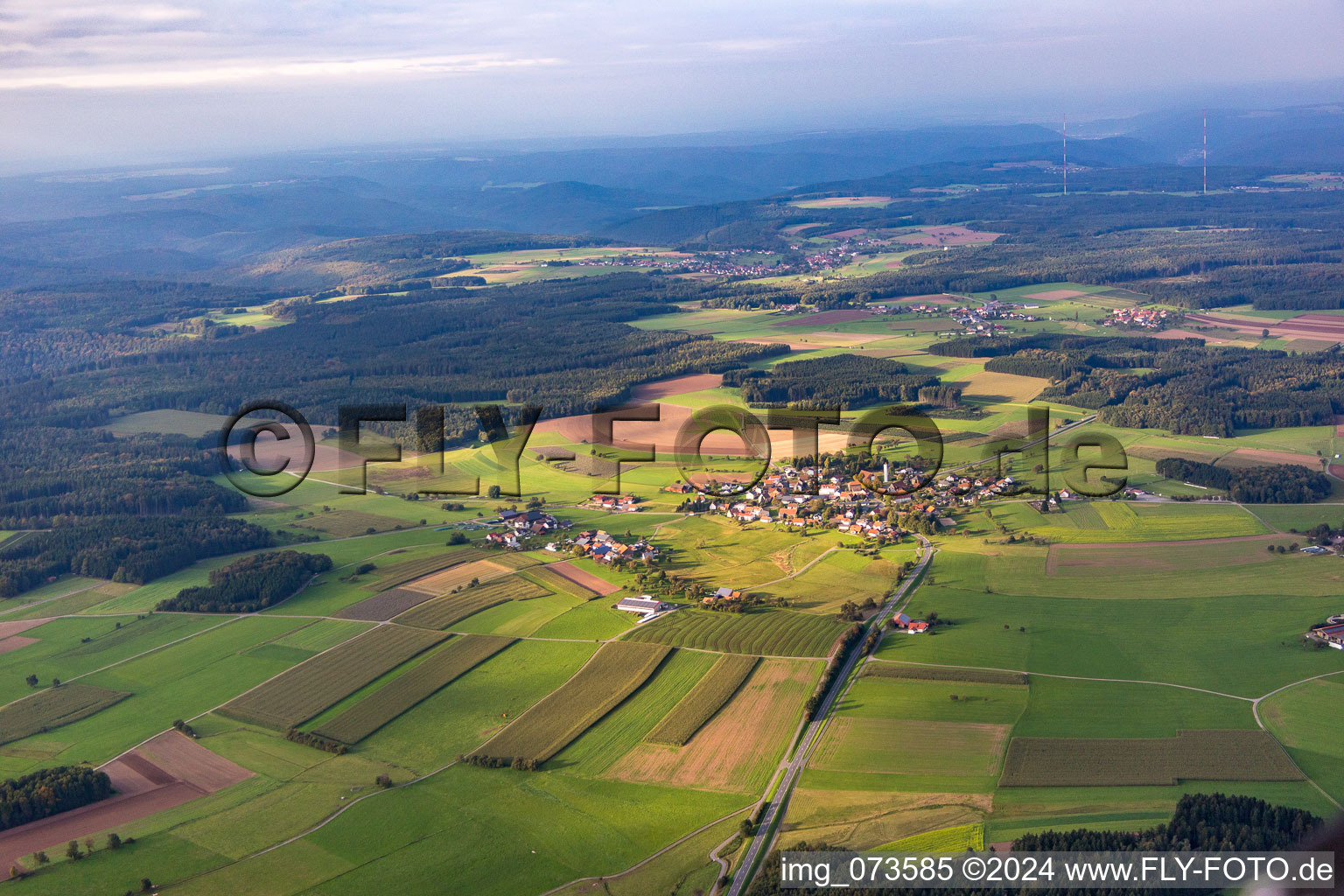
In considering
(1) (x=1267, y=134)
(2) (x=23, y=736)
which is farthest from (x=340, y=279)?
(1) (x=1267, y=134)

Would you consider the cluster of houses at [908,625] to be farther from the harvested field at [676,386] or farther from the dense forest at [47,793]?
the harvested field at [676,386]

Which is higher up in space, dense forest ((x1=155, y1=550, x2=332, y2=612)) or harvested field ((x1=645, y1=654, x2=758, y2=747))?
dense forest ((x1=155, y1=550, x2=332, y2=612))

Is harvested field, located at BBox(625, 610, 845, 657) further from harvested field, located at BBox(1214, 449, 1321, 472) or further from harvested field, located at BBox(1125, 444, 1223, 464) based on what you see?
harvested field, located at BBox(1214, 449, 1321, 472)

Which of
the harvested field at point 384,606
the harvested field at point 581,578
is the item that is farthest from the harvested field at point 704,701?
the harvested field at point 384,606

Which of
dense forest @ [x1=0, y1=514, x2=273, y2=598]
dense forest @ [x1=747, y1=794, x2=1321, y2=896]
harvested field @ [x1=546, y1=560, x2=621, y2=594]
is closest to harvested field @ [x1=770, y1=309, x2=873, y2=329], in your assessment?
harvested field @ [x1=546, y1=560, x2=621, y2=594]

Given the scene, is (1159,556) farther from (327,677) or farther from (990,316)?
(990,316)
